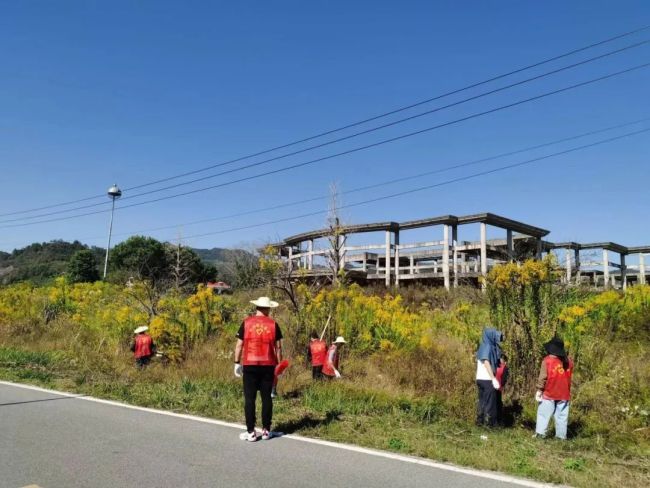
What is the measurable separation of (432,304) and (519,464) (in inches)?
480

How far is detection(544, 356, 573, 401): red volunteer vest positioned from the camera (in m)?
7.14

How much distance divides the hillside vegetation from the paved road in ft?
2.30

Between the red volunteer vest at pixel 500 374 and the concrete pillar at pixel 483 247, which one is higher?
the concrete pillar at pixel 483 247


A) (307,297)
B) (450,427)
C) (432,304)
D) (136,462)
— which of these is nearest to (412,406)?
(450,427)

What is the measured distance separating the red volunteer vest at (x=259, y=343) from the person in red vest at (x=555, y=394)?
3684 millimetres

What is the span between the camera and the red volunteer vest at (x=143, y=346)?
1209 centimetres

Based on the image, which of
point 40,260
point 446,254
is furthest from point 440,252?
point 40,260

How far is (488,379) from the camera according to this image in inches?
301

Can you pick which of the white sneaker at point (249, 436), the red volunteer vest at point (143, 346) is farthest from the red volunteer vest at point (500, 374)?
the red volunteer vest at point (143, 346)

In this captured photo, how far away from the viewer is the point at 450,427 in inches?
288

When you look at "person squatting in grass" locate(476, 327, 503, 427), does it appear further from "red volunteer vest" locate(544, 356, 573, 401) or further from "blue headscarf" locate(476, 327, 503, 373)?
"red volunteer vest" locate(544, 356, 573, 401)

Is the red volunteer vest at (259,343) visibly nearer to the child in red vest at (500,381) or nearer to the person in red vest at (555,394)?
the child in red vest at (500,381)

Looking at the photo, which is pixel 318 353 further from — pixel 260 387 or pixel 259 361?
pixel 259 361

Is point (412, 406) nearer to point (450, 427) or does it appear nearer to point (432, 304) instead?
point (450, 427)
